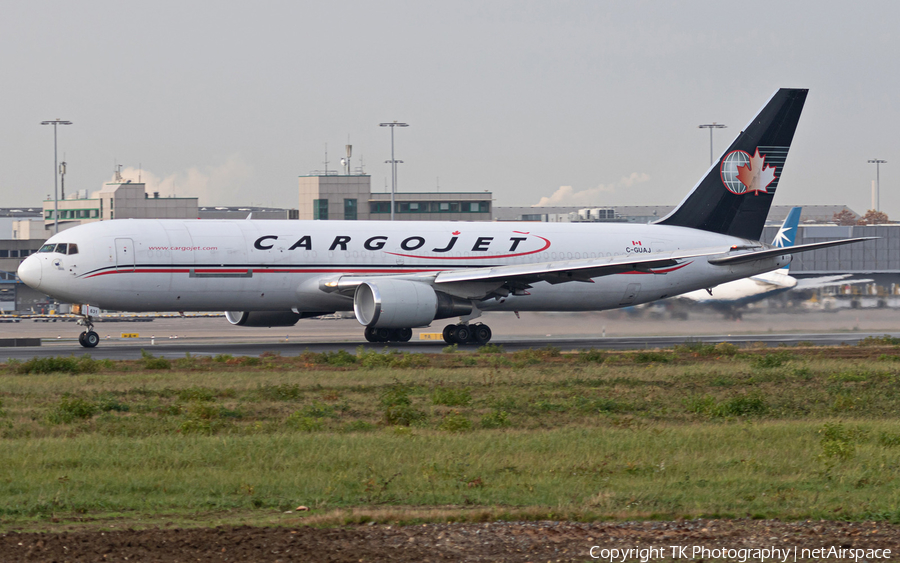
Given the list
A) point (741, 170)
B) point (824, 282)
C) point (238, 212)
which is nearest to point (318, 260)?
point (741, 170)

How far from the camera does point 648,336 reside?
4078 centimetres

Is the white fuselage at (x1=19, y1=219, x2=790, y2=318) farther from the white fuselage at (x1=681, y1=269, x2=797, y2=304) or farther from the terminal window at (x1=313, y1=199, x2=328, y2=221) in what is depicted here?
the terminal window at (x1=313, y1=199, x2=328, y2=221)

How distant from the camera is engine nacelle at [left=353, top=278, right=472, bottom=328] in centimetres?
3109

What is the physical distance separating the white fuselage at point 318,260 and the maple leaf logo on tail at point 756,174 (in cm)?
266

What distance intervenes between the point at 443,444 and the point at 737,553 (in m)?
5.75

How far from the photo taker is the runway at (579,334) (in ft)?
113

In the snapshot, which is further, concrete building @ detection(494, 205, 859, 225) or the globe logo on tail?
concrete building @ detection(494, 205, 859, 225)

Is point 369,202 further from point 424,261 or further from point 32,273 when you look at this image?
point 32,273

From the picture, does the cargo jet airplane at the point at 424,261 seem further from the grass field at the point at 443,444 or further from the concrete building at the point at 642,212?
the concrete building at the point at 642,212

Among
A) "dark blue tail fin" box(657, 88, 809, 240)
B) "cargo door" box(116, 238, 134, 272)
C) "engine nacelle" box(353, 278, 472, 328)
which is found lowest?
"engine nacelle" box(353, 278, 472, 328)

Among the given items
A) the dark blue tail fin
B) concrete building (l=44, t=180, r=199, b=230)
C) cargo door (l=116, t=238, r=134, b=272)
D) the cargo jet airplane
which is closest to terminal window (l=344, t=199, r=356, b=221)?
concrete building (l=44, t=180, r=199, b=230)

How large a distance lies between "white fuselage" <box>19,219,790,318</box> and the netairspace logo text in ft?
81.8

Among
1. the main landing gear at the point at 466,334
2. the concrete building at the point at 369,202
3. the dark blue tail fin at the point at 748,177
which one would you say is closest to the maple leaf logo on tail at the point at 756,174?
the dark blue tail fin at the point at 748,177

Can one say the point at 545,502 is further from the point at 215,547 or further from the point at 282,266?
the point at 282,266
